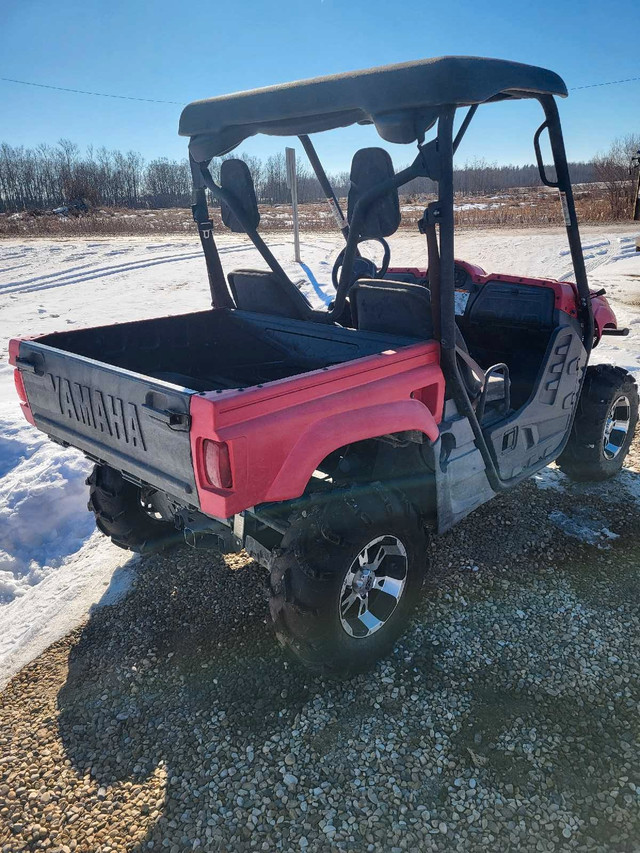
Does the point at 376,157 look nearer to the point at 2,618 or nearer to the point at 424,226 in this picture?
the point at 424,226

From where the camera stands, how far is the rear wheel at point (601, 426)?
13.2ft

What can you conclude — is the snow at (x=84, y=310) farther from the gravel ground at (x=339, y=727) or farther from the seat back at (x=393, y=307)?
the seat back at (x=393, y=307)

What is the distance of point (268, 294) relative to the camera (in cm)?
351

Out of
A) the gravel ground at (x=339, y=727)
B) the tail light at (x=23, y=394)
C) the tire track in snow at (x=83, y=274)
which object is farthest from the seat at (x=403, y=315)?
the tire track in snow at (x=83, y=274)

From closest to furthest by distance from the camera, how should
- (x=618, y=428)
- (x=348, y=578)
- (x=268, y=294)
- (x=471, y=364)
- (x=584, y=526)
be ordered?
1. (x=348, y=578)
2. (x=471, y=364)
3. (x=268, y=294)
4. (x=584, y=526)
5. (x=618, y=428)

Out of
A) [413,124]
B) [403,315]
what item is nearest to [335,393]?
[403,315]

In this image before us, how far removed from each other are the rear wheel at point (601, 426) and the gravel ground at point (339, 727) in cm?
86

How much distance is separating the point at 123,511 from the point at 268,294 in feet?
4.70

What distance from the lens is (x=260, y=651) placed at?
9.46ft

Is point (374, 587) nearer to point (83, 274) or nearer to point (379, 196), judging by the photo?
point (379, 196)

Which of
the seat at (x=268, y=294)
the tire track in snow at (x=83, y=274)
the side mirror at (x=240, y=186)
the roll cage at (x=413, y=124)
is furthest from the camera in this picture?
the tire track in snow at (x=83, y=274)

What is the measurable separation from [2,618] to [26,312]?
7136mm

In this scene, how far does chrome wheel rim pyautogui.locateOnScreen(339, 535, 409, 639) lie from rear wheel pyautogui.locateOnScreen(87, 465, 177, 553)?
1.15 meters

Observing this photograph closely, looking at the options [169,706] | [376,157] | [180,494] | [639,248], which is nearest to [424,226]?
[376,157]
